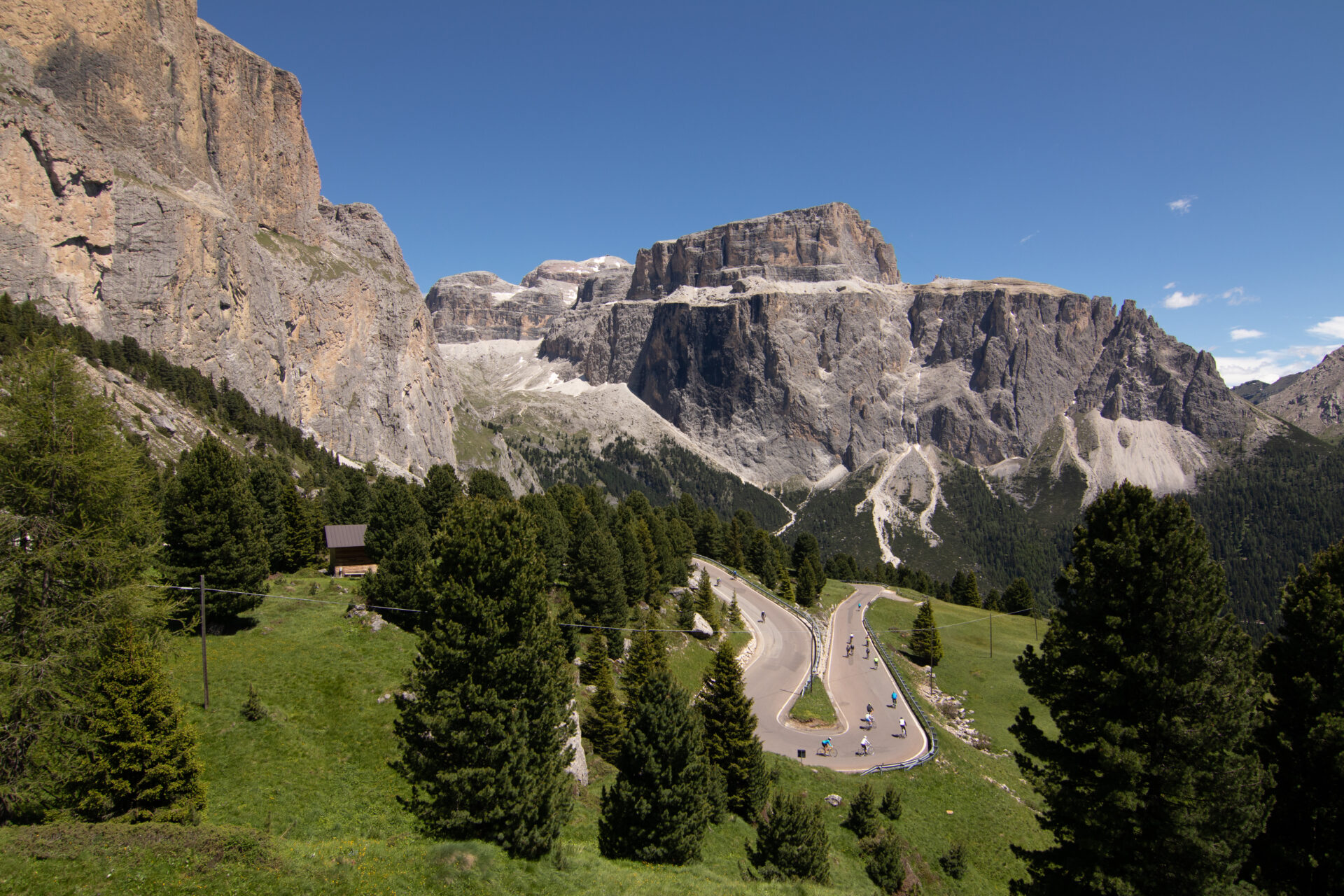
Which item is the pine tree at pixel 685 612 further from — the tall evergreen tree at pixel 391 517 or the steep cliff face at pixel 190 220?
the steep cliff face at pixel 190 220

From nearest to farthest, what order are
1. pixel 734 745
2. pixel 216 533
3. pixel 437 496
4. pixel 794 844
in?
pixel 794 844 → pixel 734 745 → pixel 216 533 → pixel 437 496

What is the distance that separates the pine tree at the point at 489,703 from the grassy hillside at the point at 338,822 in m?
0.98

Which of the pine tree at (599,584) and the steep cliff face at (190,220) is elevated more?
the steep cliff face at (190,220)

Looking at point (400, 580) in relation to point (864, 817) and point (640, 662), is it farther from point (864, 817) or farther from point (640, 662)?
point (864, 817)

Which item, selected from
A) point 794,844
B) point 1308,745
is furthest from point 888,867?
point 1308,745

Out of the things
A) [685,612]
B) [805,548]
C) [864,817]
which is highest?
[805,548]

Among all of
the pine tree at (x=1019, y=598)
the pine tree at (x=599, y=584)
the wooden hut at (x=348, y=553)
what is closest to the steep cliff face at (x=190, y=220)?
the wooden hut at (x=348, y=553)

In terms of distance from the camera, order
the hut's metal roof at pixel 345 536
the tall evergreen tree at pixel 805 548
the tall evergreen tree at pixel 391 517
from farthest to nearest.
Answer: the tall evergreen tree at pixel 805 548 → the hut's metal roof at pixel 345 536 → the tall evergreen tree at pixel 391 517

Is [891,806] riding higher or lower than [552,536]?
lower

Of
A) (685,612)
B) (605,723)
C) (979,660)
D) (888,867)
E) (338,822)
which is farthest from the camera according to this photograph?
(979,660)

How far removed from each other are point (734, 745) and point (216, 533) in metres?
25.9

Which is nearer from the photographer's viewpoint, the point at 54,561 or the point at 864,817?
the point at 54,561

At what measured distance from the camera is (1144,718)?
14.7 metres

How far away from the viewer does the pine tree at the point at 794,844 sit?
21859 millimetres
